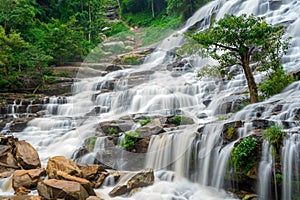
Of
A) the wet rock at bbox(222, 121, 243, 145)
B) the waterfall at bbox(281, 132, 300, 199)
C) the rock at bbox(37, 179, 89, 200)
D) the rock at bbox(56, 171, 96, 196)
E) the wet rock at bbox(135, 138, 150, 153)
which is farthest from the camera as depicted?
the wet rock at bbox(135, 138, 150, 153)

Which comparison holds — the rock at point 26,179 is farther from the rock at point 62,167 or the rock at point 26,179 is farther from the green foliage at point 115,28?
the green foliage at point 115,28

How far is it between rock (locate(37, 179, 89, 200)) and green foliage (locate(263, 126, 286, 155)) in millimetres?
4229

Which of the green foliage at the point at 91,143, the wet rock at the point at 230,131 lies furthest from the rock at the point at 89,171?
the wet rock at the point at 230,131

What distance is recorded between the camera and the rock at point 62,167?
7.56 meters

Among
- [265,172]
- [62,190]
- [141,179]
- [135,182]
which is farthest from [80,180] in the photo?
[265,172]

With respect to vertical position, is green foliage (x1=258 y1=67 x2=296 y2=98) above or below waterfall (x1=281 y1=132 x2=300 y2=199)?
above

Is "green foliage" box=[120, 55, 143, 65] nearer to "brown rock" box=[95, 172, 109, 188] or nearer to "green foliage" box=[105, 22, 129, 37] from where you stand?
"brown rock" box=[95, 172, 109, 188]

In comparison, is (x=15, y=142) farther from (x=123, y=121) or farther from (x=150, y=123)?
(x=150, y=123)

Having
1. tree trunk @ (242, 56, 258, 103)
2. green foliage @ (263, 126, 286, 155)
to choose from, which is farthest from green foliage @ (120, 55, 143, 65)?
green foliage @ (263, 126, 286, 155)

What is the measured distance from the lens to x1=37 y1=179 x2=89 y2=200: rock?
20.9ft

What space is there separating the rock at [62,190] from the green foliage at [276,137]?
13.9 feet

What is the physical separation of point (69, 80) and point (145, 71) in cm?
1068

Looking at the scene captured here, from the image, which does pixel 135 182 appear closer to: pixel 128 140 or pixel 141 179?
pixel 141 179

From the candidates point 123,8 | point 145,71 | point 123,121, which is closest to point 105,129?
point 123,121
